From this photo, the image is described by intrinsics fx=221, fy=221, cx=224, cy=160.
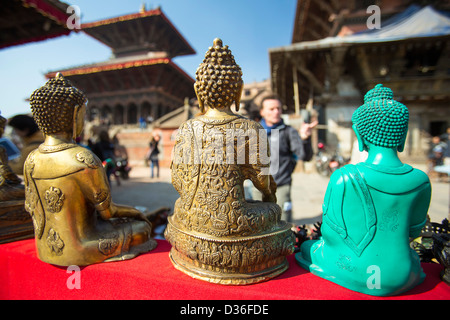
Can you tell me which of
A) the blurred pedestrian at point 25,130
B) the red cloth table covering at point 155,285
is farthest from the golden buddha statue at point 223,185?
the blurred pedestrian at point 25,130

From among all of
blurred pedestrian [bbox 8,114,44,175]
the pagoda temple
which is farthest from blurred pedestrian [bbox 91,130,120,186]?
the pagoda temple

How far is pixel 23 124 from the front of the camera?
2.81 m

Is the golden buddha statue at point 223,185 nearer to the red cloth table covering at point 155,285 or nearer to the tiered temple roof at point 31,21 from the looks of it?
the red cloth table covering at point 155,285

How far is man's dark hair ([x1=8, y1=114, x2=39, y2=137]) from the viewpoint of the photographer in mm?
2787

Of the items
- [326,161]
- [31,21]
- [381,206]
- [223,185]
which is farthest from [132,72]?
[381,206]

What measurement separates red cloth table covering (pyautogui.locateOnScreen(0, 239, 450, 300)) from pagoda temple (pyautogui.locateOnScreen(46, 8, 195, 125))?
16159mm

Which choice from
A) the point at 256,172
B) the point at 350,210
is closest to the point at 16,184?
the point at 256,172

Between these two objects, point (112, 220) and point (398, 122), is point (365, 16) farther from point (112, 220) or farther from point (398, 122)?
point (112, 220)

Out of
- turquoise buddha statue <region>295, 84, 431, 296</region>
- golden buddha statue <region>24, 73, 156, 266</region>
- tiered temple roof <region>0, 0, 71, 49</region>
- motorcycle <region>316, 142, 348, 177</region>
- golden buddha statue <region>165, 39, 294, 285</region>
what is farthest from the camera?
motorcycle <region>316, 142, 348, 177</region>

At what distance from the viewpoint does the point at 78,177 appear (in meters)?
1.45

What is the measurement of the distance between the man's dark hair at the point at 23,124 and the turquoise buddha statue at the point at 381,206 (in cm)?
354

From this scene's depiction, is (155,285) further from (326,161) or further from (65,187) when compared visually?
(326,161)

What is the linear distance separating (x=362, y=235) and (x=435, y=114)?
36.7 feet

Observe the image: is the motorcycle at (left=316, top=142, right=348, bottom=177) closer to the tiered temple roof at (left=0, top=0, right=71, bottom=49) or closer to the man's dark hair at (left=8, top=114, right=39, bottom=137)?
the man's dark hair at (left=8, top=114, right=39, bottom=137)
